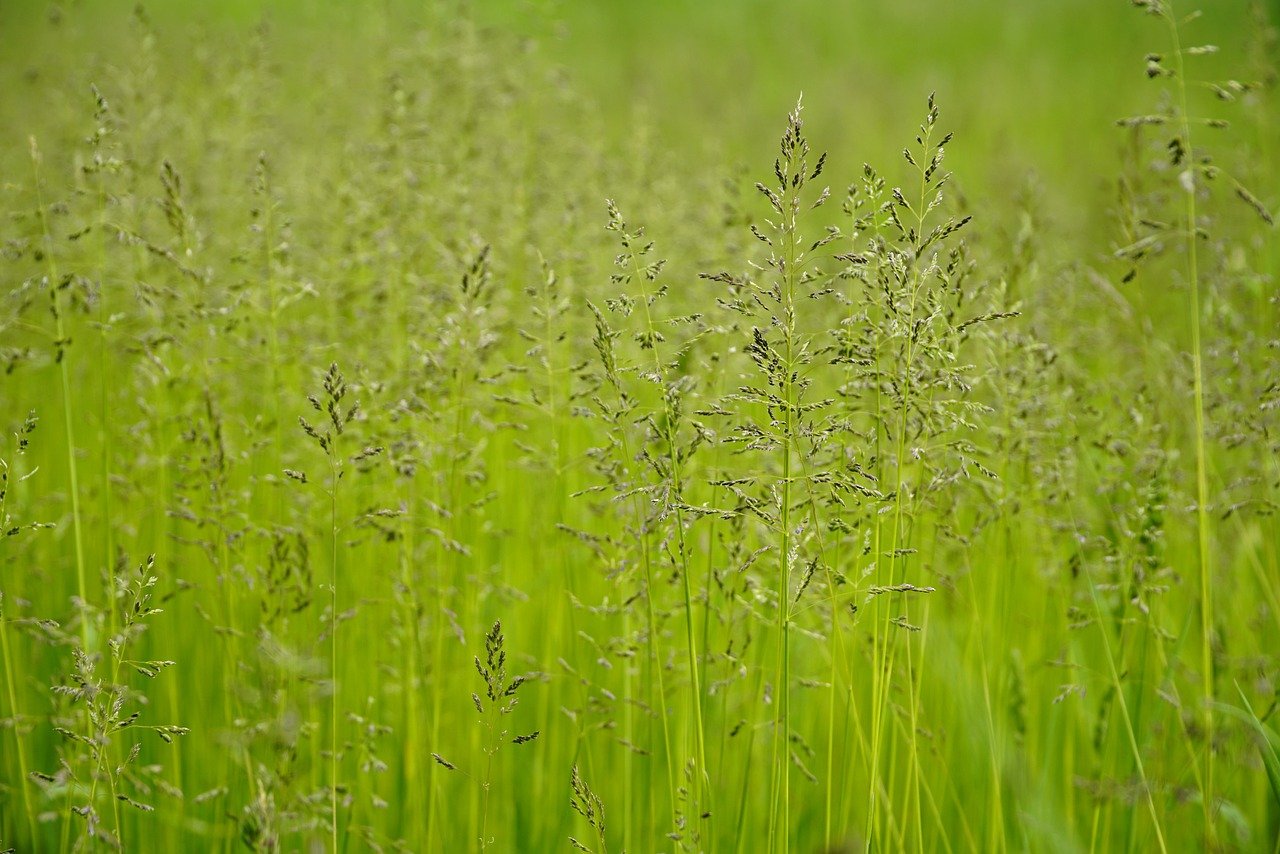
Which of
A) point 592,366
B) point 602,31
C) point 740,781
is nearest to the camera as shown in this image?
point 740,781

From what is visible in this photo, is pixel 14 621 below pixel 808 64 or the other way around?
below

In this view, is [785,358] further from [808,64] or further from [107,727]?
[808,64]

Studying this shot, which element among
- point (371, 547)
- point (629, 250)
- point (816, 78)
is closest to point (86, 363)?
point (371, 547)

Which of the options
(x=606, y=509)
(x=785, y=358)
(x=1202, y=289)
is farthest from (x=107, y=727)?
(x=1202, y=289)

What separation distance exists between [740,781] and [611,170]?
308cm

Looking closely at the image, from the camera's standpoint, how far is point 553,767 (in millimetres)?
2535

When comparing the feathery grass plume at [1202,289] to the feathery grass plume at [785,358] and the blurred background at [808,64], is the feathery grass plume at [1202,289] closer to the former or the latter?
the feathery grass plume at [785,358]

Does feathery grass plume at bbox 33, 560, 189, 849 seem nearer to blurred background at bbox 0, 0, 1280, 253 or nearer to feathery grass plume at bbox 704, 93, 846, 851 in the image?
feathery grass plume at bbox 704, 93, 846, 851

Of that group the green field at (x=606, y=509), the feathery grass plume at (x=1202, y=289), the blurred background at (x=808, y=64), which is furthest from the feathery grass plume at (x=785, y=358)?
the blurred background at (x=808, y=64)

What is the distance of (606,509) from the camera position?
2.61 meters

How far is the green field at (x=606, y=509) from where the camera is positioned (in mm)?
1830

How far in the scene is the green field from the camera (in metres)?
1.83

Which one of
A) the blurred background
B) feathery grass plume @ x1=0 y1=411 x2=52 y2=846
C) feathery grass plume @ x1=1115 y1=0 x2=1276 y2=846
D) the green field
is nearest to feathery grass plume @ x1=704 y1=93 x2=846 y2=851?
Answer: the green field

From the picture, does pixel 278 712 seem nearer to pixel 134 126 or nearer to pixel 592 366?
pixel 592 366
